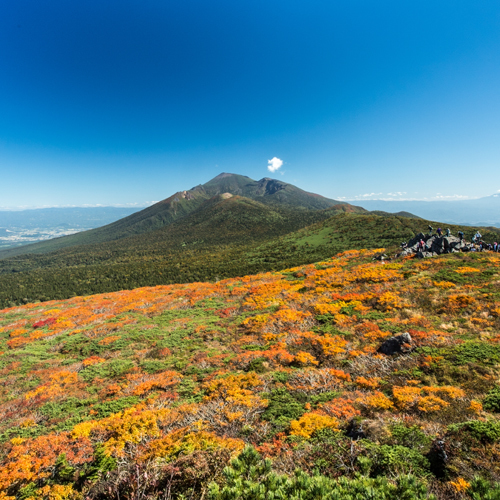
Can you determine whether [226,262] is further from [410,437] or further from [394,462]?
[394,462]

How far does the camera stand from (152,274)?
83.0m

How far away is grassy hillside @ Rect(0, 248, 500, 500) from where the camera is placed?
4.59 metres

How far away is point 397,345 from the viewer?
10383 millimetres

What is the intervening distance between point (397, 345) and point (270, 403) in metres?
6.87

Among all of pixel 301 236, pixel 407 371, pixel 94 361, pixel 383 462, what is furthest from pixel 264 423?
pixel 301 236

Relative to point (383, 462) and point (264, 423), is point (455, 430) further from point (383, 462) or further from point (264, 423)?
point (264, 423)

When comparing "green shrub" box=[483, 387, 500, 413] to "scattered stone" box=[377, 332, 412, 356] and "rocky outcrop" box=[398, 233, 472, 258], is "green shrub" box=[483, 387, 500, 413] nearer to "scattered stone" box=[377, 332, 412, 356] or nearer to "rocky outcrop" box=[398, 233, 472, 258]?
"scattered stone" box=[377, 332, 412, 356]

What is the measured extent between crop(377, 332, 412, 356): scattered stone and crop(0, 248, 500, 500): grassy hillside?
287 millimetres

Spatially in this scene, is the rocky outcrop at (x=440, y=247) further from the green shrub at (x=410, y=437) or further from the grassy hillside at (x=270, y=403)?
the green shrub at (x=410, y=437)

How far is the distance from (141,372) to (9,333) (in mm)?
16670

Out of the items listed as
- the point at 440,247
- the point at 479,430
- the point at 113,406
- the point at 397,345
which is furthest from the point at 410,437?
the point at 440,247

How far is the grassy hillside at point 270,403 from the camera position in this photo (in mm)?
4590

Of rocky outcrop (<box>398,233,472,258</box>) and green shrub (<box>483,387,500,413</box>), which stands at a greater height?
rocky outcrop (<box>398,233,472,258</box>)

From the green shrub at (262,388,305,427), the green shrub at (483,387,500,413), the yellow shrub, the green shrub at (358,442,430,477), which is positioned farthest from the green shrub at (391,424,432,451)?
the green shrub at (262,388,305,427)
